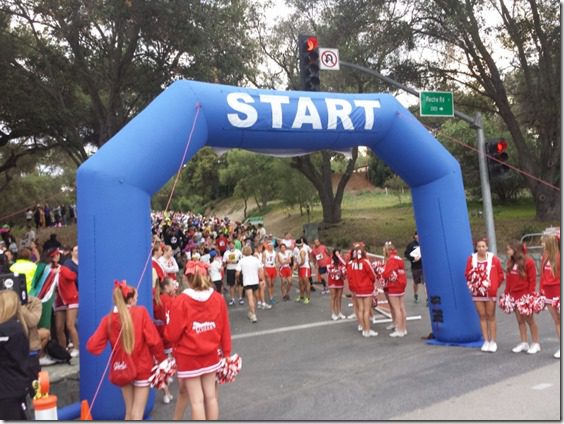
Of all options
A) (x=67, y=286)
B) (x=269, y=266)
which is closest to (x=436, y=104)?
(x=269, y=266)

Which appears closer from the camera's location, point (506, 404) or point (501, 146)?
point (506, 404)

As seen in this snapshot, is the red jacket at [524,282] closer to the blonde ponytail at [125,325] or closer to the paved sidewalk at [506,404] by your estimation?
the paved sidewalk at [506,404]

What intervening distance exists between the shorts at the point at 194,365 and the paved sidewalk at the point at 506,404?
6.69ft

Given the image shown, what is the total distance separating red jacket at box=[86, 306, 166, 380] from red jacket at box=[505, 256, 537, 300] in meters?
5.04

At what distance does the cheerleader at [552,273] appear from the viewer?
23.6ft

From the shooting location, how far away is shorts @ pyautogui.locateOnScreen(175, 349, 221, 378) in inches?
193

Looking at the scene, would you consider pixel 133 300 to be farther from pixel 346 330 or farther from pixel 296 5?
pixel 296 5

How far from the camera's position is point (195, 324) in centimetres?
491

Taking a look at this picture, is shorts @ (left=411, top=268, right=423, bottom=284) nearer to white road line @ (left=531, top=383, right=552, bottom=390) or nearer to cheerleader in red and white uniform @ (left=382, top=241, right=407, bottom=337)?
cheerleader in red and white uniform @ (left=382, top=241, right=407, bottom=337)

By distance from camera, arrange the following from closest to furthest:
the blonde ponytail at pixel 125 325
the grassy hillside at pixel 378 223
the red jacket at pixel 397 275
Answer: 1. the blonde ponytail at pixel 125 325
2. the red jacket at pixel 397 275
3. the grassy hillside at pixel 378 223

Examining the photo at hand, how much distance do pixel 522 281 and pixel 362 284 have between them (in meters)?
2.70

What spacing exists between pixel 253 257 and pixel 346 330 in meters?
2.99

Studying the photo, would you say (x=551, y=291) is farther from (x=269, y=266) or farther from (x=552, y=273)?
(x=269, y=266)

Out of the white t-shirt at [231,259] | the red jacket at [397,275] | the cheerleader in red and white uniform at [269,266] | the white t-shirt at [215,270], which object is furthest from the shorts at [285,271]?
the red jacket at [397,275]
